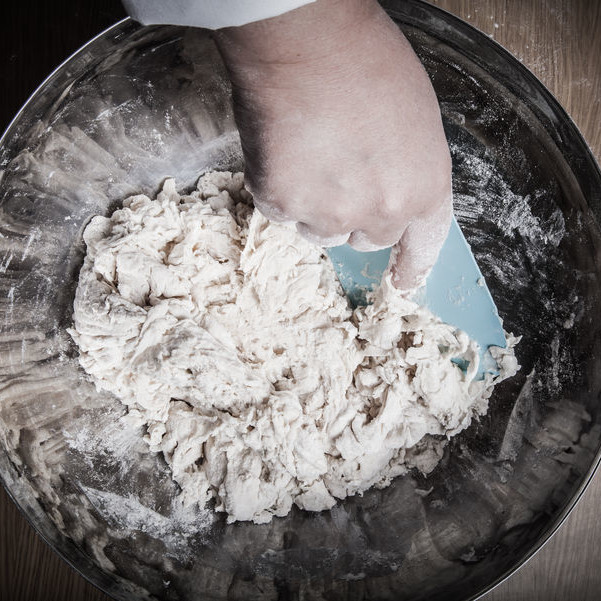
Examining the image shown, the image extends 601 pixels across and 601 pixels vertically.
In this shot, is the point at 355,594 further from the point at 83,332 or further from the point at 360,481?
the point at 83,332

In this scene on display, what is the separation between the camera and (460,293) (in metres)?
1.10

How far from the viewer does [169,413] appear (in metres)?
1.13

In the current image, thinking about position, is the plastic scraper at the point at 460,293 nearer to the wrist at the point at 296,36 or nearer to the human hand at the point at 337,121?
the human hand at the point at 337,121

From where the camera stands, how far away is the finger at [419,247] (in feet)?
2.70

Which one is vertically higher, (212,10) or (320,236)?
(212,10)

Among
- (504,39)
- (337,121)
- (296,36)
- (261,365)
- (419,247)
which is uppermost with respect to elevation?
(296,36)

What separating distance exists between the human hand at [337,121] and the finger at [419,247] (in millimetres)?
29

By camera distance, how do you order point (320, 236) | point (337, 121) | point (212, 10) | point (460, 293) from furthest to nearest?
point (460, 293) → point (320, 236) → point (337, 121) → point (212, 10)

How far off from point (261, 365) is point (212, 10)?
0.75 meters

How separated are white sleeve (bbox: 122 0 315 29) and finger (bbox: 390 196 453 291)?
392 millimetres

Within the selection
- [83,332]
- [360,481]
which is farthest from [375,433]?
[83,332]

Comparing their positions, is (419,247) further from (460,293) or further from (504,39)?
(504,39)

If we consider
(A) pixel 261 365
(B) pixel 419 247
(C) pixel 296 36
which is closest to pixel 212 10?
(C) pixel 296 36

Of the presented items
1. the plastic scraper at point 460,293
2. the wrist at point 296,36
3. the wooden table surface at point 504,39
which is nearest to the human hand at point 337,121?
the wrist at point 296,36
